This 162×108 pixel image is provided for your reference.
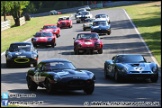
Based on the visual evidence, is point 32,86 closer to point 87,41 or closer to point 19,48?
point 19,48

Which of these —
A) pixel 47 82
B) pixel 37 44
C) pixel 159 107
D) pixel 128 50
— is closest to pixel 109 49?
pixel 128 50

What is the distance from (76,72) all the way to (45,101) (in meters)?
2.46

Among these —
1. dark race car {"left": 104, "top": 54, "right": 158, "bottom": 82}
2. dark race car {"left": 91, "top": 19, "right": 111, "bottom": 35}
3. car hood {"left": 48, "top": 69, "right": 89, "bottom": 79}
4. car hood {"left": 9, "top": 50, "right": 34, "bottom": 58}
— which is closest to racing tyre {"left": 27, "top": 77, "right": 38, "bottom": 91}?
car hood {"left": 48, "top": 69, "right": 89, "bottom": 79}

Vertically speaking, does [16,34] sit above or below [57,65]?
below

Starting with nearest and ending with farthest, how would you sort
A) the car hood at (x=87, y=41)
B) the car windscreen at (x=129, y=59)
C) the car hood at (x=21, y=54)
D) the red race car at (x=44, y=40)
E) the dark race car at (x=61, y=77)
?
the dark race car at (x=61, y=77)
the car windscreen at (x=129, y=59)
the car hood at (x=21, y=54)
the car hood at (x=87, y=41)
the red race car at (x=44, y=40)

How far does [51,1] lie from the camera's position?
174250mm

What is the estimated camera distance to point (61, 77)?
17.2m

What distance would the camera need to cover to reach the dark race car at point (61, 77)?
671 inches

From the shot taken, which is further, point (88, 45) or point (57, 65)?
point (88, 45)

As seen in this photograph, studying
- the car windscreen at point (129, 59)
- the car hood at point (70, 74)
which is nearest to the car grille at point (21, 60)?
the car windscreen at point (129, 59)

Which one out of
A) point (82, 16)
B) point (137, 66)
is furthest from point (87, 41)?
point (82, 16)

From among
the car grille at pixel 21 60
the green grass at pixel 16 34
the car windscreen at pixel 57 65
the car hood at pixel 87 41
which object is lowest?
the green grass at pixel 16 34

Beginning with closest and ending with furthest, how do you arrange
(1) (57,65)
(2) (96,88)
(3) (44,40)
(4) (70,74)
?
(4) (70,74) → (1) (57,65) → (2) (96,88) → (3) (44,40)

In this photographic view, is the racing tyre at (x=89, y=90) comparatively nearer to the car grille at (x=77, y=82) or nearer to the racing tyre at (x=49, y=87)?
the car grille at (x=77, y=82)
